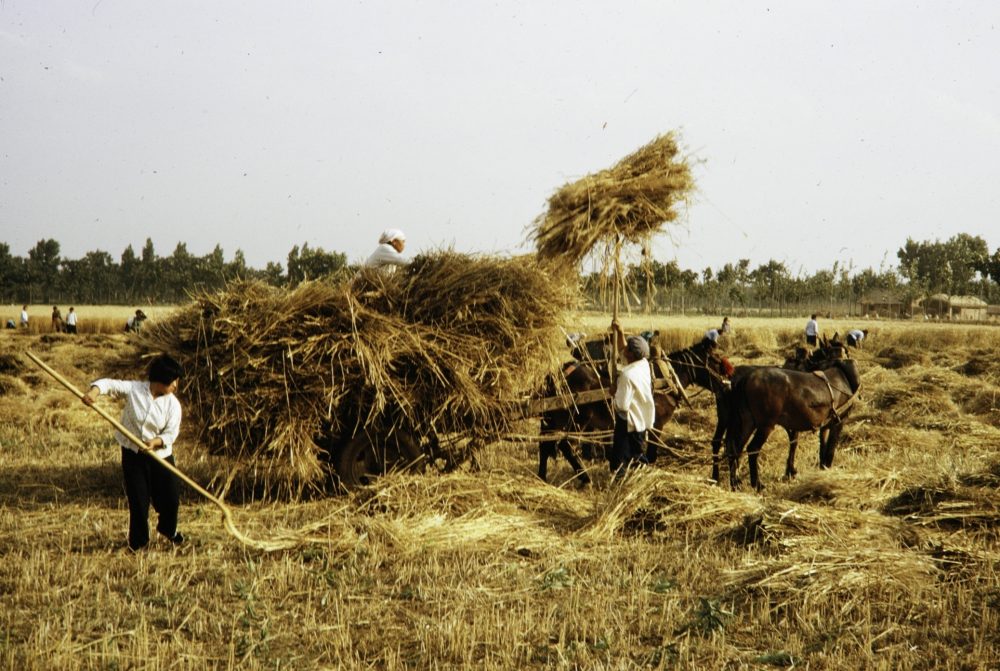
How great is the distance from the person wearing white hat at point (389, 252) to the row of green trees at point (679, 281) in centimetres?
4226

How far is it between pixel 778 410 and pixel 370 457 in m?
4.57

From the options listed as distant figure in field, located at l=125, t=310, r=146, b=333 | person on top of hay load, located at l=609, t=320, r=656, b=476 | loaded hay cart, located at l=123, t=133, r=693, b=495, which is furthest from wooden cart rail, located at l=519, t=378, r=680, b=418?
distant figure in field, located at l=125, t=310, r=146, b=333

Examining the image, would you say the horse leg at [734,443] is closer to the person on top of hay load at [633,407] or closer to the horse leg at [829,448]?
the horse leg at [829,448]

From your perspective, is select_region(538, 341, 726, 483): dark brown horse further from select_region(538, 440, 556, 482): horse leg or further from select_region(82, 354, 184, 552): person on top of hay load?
select_region(82, 354, 184, 552): person on top of hay load

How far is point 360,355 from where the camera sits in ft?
20.4

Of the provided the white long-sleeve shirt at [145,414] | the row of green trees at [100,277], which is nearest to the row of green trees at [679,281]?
the row of green trees at [100,277]

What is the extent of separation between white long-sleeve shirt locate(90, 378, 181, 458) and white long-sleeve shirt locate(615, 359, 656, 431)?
12.6 ft

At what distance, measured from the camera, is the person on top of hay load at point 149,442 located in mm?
5512

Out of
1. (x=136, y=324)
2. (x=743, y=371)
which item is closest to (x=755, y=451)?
(x=743, y=371)

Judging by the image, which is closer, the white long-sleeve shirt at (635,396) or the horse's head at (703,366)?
the white long-sleeve shirt at (635,396)

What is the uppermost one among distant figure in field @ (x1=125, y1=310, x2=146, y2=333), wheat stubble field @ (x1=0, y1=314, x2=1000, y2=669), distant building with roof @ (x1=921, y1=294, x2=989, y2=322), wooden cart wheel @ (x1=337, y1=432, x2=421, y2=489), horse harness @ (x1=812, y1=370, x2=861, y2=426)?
distant building with roof @ (x1=921, y1=294, x2=989, y2=322)

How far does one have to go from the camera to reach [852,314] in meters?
61.4

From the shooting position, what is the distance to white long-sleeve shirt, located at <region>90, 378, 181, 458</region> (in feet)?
18.1

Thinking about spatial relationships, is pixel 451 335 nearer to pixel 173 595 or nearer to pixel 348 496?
pixel 348 496
